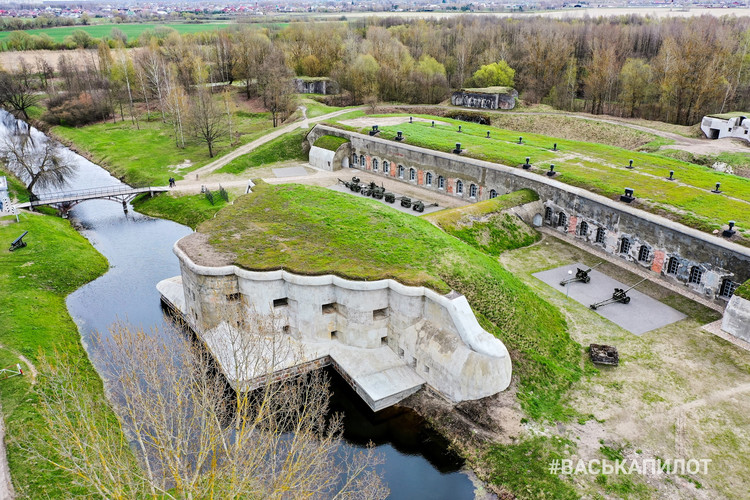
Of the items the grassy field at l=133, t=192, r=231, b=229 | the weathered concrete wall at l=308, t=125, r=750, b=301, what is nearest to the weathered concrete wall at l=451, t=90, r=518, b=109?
the weathered concrete wall at l=308, t=125, r=750, b=301

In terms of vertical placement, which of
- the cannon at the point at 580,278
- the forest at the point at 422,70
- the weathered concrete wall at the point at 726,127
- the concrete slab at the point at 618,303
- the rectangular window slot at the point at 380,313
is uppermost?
the forest at the point at 422,70

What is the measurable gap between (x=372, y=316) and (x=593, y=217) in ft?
70.2

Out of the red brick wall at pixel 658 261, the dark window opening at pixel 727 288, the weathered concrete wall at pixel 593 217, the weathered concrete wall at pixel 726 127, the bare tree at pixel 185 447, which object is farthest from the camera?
the weathered concrete wall at pixel 726 127

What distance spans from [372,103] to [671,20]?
89838 millimetres

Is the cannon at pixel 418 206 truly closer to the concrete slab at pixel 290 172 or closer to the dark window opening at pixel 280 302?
the concrete slab at pixel 290 172

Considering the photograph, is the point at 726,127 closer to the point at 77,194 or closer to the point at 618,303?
the point at 618,303

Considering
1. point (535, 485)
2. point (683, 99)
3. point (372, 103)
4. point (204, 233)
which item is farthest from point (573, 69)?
point (535, 485)

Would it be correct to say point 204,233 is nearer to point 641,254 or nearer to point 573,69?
point 641,254

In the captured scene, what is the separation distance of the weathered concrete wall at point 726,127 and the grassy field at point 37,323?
220 feet

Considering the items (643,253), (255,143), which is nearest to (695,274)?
(643,253)

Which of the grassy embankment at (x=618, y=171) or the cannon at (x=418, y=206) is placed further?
the cannon at (x=418, y=206)

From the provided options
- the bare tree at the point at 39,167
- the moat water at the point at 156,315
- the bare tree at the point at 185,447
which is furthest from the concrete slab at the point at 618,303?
the bare tree at the point at 39,167

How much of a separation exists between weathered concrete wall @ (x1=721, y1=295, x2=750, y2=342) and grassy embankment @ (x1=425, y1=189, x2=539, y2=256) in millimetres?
15205

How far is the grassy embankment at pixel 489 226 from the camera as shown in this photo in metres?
41.5
